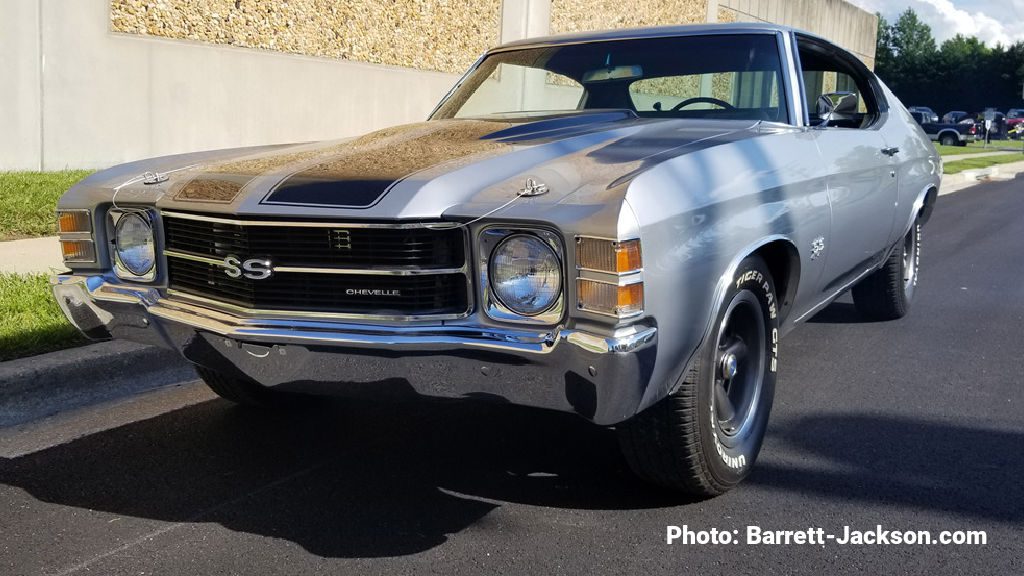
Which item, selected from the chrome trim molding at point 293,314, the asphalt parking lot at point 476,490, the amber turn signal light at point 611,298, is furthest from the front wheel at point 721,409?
the chrome trim molding at point 293,314

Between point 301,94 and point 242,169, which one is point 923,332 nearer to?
point 242,169

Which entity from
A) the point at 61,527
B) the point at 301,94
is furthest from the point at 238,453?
the point at 301,94

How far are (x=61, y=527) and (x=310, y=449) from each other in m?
0.94

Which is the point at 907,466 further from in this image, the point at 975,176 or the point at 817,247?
the point at 975,176

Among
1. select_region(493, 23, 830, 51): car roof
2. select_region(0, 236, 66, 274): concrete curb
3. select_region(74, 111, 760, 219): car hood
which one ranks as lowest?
select_region(0, 236, 66, 274): concrete curb

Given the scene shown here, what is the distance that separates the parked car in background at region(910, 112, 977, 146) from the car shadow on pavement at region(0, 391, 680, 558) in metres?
43.5

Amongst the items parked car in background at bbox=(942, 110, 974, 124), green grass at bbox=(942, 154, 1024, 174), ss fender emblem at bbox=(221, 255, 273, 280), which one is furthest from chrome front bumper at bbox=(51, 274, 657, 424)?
parked car in background at bbox=(942, 110, 974, 124)

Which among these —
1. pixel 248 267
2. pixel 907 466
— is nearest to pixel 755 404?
pixel 907 466

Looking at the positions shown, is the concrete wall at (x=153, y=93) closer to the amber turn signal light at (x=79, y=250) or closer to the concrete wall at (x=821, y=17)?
the amber turn signal light at (x=79, y=250)

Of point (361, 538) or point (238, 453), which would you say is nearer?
point (361, 538)

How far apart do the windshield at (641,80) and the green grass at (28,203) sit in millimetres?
3634

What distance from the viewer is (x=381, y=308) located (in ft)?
9.48

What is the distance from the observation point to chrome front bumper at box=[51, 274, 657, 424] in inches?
105

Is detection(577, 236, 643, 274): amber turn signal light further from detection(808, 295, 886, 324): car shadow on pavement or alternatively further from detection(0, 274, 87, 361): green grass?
detection(808, 295, 886, 324): car shadow on pavement
